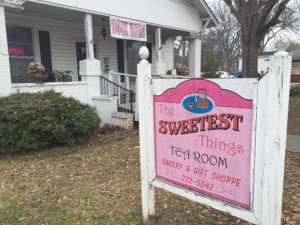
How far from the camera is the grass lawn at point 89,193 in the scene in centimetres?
337

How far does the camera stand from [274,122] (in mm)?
2057

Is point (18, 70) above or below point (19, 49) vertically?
below

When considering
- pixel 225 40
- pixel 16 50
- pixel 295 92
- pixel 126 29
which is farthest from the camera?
pixel 225 40

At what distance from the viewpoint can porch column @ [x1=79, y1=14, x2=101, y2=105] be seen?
8414 millimetres

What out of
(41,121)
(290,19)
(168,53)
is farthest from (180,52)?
(41,121)

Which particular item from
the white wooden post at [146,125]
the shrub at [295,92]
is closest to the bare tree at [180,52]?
the shrub at [295,92]

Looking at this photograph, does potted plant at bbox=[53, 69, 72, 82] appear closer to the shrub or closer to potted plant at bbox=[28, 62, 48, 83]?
potted plant at bbox=[28, 62, 48, 83]

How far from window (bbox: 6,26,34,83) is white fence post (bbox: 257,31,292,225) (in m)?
8.22

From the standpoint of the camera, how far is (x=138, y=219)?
3.31m

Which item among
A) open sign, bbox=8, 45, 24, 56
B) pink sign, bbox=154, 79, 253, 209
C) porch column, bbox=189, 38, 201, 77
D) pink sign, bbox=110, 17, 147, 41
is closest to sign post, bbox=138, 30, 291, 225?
pink sign, bbox=154, 79, 253, 209

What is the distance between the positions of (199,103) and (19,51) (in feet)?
26.3

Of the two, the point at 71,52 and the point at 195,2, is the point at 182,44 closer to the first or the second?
the point at 195,2

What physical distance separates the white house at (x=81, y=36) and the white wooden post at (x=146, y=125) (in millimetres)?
5062

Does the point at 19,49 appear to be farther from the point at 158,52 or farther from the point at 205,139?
the point at 205,139
